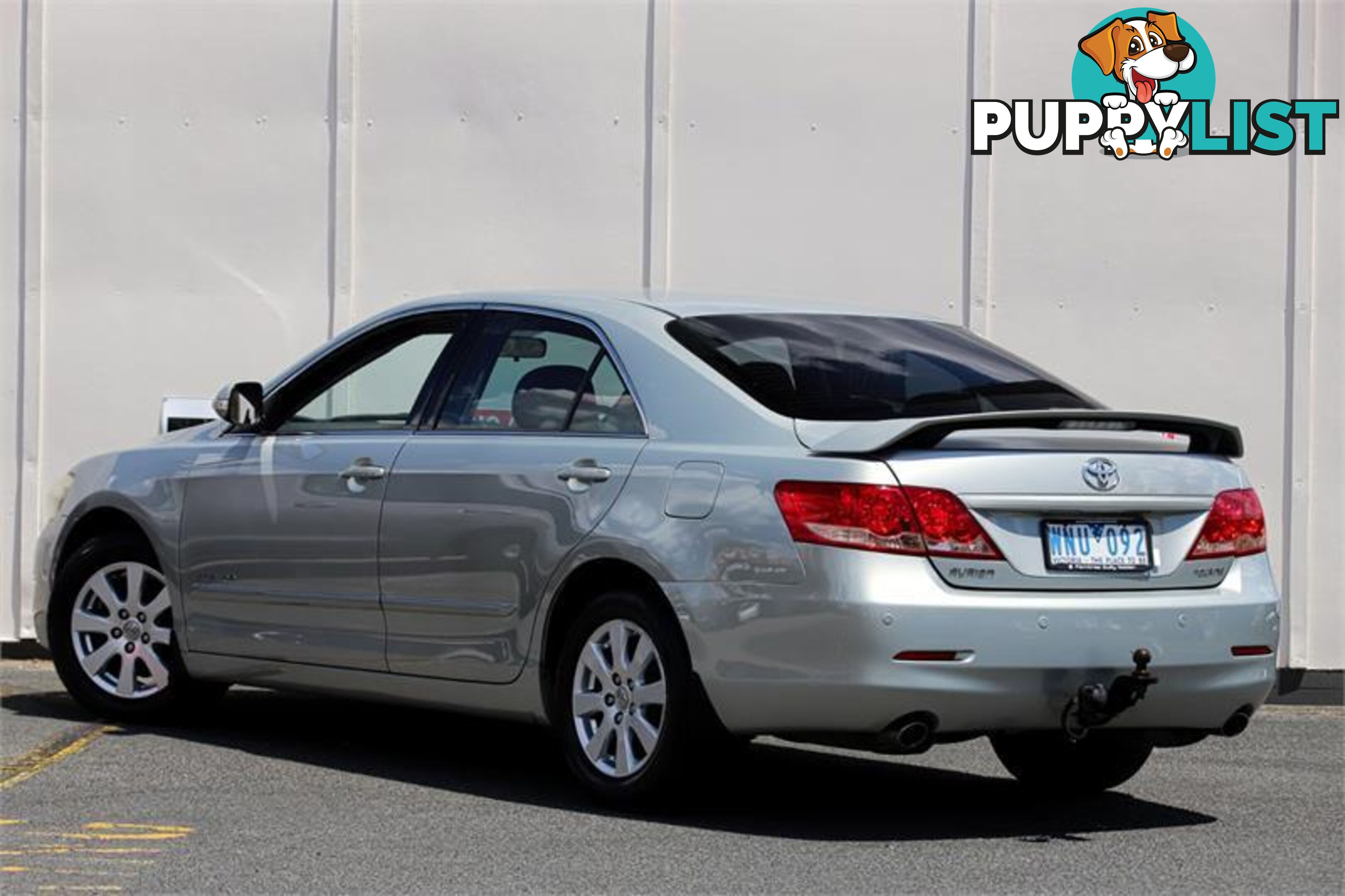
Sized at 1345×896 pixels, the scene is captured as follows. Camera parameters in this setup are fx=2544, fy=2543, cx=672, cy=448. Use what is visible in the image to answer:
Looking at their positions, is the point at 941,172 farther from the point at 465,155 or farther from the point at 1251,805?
the point at 1251,805

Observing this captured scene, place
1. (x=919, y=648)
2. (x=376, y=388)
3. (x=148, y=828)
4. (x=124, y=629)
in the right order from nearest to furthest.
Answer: (x=919, y=648) < (x=148, y=828) < (x=376, y=388) < (x=124, y=629)

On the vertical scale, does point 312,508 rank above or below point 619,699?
above

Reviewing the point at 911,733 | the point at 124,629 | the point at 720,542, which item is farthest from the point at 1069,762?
the point at 124,629

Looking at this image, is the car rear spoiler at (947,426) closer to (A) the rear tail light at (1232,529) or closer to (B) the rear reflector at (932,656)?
(A) the rear tail light at (1232,529)

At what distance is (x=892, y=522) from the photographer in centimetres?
724

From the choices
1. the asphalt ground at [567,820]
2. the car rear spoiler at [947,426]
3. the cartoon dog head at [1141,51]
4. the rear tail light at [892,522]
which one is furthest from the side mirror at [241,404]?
the cartoon dog head at [1141,51]

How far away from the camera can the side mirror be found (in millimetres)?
9477

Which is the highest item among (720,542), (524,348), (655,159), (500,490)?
(655,159)

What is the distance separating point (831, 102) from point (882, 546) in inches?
228

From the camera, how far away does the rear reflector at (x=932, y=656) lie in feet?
23.5

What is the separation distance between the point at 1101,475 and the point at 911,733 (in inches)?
37.7

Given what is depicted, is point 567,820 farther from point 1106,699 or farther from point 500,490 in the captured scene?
point 1106,699

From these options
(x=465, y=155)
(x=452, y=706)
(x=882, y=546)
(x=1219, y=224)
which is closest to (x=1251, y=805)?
(x=882, y=546)

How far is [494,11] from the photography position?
1270 centimetres
